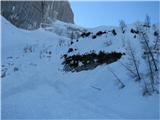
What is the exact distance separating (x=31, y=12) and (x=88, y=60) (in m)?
24.5

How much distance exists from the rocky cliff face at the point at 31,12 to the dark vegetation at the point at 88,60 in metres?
16.9

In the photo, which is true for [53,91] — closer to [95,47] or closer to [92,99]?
[92,99]

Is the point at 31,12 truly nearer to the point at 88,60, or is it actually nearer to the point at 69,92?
the point at 88,60

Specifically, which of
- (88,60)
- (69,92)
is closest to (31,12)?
(88,60)

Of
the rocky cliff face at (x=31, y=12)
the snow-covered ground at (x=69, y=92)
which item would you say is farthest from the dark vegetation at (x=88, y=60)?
the rocky cliff face at (x=31, y=12)

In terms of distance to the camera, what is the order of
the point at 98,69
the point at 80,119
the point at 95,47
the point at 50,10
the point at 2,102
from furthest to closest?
the point at 50,10 < the point at 95,47 < the point at 98,69 < the point at 2,102 < the point at 80,119

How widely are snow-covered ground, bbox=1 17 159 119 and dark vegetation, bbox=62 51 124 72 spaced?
1.44ft

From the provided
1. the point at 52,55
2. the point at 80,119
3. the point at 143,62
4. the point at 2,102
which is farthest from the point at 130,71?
the point at 52,55

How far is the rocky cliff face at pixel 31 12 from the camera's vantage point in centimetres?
2902

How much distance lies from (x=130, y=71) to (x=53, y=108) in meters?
2.87

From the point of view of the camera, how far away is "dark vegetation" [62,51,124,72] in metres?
11.6

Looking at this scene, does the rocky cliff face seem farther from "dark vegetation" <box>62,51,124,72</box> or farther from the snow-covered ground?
"dark vegetation" <box>62,51,124,72</box>

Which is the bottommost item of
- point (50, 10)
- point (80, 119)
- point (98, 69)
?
point (80, 119)

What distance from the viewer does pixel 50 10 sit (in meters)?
44.0
